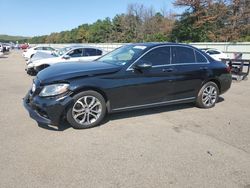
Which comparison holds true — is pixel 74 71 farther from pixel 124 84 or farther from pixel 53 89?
pixel 124 84

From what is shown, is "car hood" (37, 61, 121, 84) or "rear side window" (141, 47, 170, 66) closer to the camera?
"car hood" (37, 61, 121, 84)

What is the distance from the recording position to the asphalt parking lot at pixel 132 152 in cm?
344

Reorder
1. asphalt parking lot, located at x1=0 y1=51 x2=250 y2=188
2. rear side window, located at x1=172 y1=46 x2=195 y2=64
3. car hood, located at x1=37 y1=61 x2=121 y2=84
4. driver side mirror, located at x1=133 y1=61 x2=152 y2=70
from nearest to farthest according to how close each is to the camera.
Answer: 1. asphalt parking lot, located at x1=0 y1=51 x2=250 y2=188
2. car hood, located at x1=37 y1=61 x2=121 y2=84
3. driver side mirror, located at x1=133 y1=61 x2=152 y2=70
4. rear side window, located at x1=172 y1=46 x2=195 y2=64

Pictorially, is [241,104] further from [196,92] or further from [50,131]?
[50,131]

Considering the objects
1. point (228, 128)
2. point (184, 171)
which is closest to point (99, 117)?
point (184, 171)

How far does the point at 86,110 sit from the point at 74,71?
771 mm

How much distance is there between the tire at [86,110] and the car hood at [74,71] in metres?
0.37

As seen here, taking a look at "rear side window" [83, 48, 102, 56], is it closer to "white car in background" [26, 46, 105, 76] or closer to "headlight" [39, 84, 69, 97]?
"white car in background" [26, 46, 105, 76]

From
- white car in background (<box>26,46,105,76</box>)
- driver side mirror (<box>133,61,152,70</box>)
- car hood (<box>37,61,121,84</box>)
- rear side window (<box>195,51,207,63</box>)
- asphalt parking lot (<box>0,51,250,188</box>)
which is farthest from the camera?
white car in background (<box>26,46,105,76</box>)

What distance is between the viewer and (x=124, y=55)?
6109mm

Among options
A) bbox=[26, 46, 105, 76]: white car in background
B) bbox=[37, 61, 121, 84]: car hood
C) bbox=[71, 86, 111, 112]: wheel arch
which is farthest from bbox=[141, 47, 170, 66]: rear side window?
bbox=[26, 46, 105, 76]: white car in background

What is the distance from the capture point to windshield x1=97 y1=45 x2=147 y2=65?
578 centimetres

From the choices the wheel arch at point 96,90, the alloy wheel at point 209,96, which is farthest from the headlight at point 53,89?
the alloy wheel at point 209,96

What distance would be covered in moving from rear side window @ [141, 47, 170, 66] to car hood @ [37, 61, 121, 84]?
30.5 inches
